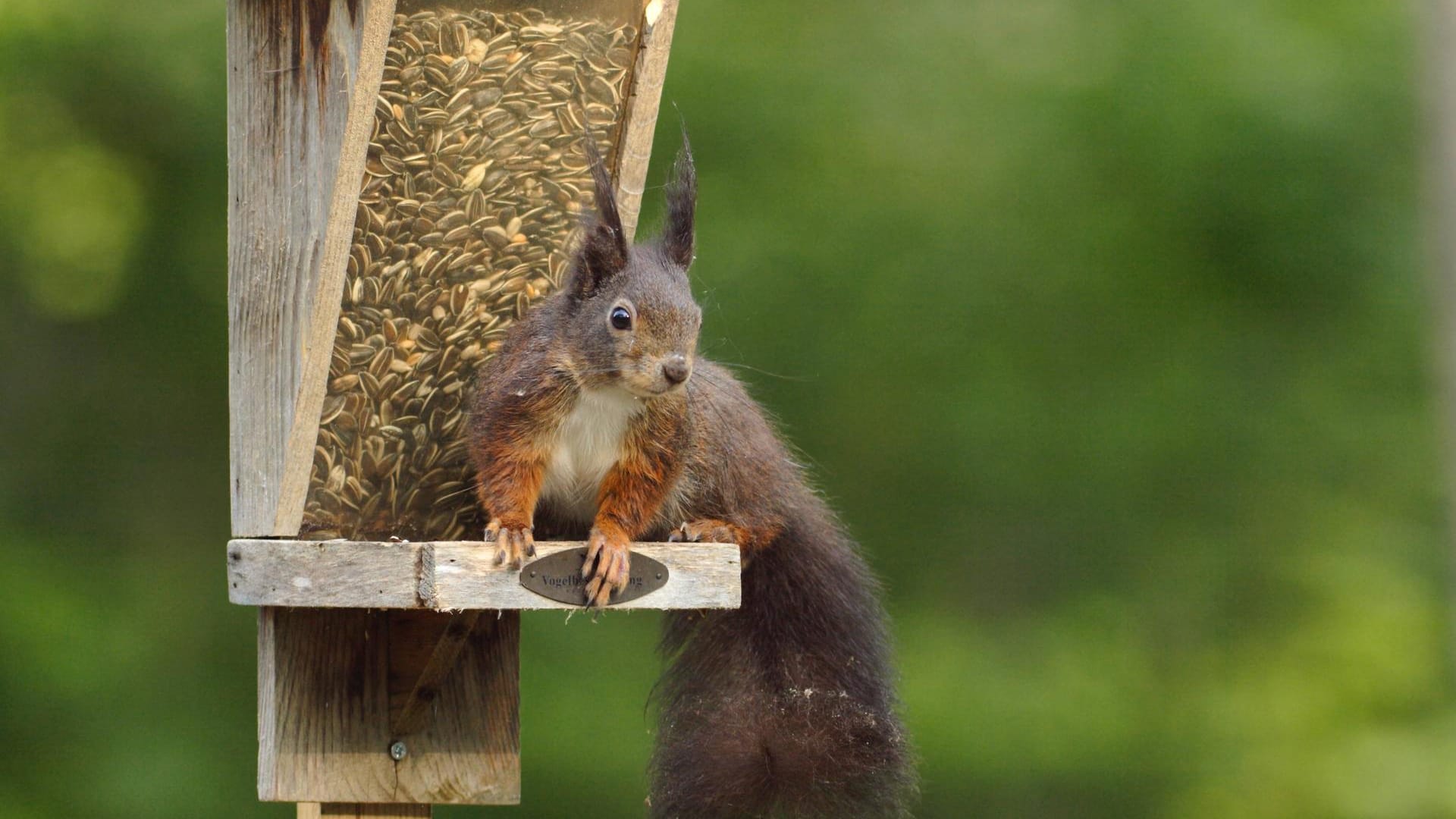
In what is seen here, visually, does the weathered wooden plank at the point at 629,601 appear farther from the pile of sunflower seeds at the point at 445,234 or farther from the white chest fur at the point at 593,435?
the pile of sunflower seeds at the point at 445,234

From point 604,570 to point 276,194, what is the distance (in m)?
1.04

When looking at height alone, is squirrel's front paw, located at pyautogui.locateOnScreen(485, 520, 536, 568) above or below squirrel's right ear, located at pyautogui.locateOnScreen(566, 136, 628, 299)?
below

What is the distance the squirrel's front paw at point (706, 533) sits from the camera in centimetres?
361

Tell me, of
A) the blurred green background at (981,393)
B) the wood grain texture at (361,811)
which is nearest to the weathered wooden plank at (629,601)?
the wood grain texture at (361,811)

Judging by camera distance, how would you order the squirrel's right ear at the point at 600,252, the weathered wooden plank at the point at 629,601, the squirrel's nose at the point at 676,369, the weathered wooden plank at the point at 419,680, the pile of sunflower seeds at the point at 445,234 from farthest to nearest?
the weathered wooden plank at the point at 419,680 → the pile of sunflower seeds at the point at 445,234 → the squirrel's right ear at the point at 600,252 → the squirrel's nose at the point at 676,369 → the weathered wooden plank at the point at 629,601

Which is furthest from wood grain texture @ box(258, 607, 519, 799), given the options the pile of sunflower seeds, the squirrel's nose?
the squirrel's nose

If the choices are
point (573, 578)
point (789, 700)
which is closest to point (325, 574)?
point (573, 578)

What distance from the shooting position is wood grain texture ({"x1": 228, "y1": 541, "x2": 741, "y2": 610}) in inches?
119

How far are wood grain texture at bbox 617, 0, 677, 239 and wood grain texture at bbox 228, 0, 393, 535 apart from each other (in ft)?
2.07

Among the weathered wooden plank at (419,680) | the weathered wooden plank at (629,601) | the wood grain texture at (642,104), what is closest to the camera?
the weathered wooden plank at (629,601)

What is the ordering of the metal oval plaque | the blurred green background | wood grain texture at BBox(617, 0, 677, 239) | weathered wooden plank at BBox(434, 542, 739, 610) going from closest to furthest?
weathered wooden plank at BBox(434, 542, 739, 610)
the metal oval plaque
wood grain texture at BBox(617, 0, 677, 239)
the blurred green background

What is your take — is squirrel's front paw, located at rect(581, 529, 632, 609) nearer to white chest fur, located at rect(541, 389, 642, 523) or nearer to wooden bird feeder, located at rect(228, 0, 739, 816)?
wooden bird feeder, located at rect(228, 0, 739, 816)

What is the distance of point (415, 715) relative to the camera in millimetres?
3652

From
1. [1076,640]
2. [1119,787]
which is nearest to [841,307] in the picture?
[1076,640]
